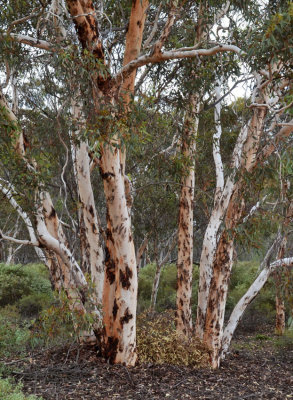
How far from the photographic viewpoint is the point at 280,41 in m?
5.09

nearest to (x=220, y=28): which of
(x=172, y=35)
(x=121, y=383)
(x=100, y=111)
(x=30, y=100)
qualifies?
(x=172, y=35)

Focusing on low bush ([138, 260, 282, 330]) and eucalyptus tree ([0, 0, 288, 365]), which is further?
low bush ([138, 260, 282, 330])

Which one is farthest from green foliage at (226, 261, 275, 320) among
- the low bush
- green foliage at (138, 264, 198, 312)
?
green foliage at (138, 264, 198, 312)

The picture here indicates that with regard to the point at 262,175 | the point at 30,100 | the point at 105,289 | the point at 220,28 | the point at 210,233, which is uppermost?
the point at 220,28

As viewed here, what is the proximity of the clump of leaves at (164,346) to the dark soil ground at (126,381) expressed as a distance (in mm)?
173

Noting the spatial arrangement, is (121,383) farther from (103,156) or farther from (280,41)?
(280,41)

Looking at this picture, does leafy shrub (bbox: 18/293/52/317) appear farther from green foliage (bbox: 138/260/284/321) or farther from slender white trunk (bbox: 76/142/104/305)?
slender white trunk (bbox: 76/142/104/305)

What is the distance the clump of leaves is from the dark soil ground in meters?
0.17

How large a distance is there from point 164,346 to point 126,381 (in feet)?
3.55

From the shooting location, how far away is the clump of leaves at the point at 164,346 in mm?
6102

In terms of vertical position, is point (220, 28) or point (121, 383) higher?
point (220, 28)

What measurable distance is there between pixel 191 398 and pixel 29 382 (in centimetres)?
173

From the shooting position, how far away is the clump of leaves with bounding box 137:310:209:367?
610 centimetres

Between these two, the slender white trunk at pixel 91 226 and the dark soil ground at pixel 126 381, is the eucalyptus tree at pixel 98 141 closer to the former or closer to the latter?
the slender white trunk at pixel 91 226
